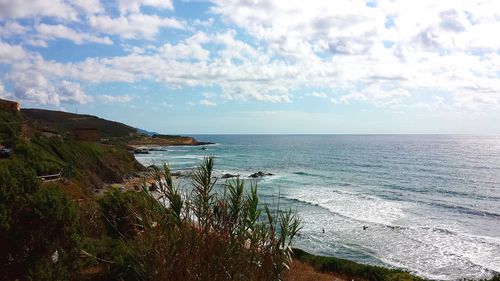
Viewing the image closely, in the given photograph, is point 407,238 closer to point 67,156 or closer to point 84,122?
point 67,156

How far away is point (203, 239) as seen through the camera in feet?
22.1

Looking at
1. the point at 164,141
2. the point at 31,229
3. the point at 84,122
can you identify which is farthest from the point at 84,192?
the point at 164,141

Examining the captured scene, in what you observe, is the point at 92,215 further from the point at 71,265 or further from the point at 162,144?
the point at 162,144

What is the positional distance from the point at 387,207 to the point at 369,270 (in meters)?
25.1

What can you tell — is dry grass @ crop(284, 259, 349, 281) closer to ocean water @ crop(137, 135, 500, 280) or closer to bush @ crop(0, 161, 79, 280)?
ocean water @ crop(137, 135, 500, 280)

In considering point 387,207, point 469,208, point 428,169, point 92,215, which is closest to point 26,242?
point 92,215

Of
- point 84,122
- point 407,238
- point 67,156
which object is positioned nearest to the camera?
point 407,238

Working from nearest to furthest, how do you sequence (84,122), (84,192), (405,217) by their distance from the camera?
(405,217)
(84,192)
(84,122)

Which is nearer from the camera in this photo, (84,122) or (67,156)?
(67,156)

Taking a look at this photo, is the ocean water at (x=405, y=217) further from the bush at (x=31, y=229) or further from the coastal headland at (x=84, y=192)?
the bush at (x=31, y=229)

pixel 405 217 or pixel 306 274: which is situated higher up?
pixel 306 274

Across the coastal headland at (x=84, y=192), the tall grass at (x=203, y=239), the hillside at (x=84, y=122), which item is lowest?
the coastal headland at (x=84, y=192)

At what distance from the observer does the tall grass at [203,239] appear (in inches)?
250

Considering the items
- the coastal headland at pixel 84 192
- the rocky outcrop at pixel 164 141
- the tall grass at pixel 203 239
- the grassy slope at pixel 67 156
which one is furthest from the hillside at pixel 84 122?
the tall grass at pixel 203 239
